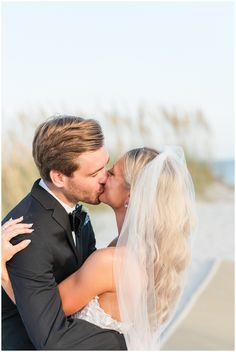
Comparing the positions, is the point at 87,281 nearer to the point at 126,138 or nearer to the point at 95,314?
the point at 95,314

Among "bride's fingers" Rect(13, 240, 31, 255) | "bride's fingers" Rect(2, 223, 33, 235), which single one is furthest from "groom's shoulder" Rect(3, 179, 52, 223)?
"bride's fingers" Rect(13, 240, 31, 255)

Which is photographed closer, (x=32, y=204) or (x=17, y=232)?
(x=17, y=232)

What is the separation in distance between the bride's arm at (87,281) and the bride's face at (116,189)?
1.03ft

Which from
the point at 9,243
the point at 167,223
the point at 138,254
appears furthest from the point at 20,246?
the point at 167,223

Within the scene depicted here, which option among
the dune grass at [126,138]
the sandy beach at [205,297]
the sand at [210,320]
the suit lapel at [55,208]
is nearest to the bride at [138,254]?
the suit lapel at [55,208]

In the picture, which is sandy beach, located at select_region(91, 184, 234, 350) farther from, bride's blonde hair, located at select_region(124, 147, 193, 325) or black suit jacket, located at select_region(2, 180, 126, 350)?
black suit jacket, located at select_region(2, 180, 126, 350)

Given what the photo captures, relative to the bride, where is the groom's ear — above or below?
above

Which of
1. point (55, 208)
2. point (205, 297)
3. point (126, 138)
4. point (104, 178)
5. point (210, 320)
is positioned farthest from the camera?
point (126, 138)

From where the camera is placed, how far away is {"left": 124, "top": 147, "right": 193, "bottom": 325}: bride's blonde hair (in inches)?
123

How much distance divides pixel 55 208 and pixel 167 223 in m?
0.55

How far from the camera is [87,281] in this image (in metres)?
2.99

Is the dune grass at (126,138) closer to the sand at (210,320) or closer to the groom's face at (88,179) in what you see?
the sand at (210,320)

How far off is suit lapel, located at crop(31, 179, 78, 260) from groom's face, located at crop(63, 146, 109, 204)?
12 centimetres

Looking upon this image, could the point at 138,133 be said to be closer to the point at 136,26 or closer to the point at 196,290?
the point at 196,290
